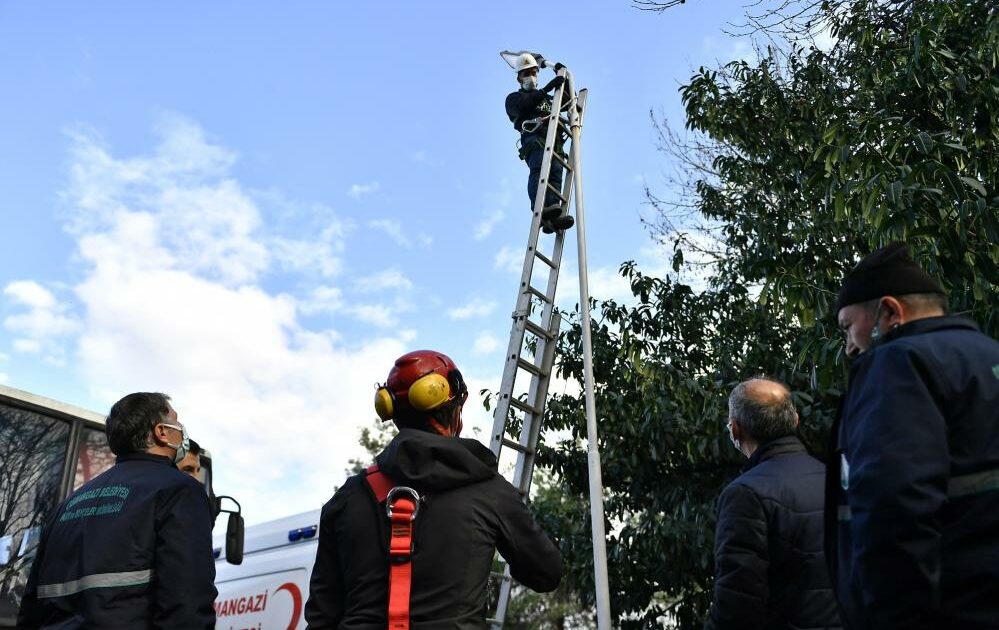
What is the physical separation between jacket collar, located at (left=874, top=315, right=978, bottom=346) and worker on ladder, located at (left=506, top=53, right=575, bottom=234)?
4258mm

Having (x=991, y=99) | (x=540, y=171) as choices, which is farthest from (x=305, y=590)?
(x=991, y=99)

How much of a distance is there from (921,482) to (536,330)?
3.93 metres

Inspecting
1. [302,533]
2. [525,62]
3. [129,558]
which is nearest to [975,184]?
[525,62]

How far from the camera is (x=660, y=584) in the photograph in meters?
10.4

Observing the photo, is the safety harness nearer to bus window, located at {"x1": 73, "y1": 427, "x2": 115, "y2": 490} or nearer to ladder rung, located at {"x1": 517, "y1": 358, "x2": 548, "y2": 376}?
ladder rung, located at {"x1": 517, "y1": 358, "x2": 548, "y2": 376}

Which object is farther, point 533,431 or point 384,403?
point 533,431

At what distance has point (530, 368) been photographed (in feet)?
18.5

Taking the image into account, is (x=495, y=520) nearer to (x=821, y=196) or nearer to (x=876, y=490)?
(x=876, y=490)

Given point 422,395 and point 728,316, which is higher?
point 728,316

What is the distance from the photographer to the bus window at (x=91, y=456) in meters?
6.05

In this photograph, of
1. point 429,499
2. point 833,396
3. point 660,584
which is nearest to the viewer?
point 429,499

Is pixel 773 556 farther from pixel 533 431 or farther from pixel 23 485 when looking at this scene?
pixel 23 485

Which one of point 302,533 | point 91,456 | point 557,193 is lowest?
point 302,533

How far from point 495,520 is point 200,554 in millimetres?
1250
